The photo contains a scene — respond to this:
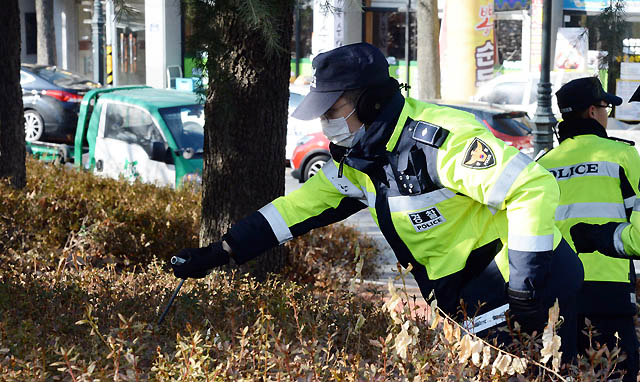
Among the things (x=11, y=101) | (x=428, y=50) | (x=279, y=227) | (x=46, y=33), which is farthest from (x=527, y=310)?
(x=46, y=33)

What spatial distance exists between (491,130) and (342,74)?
10.0 m

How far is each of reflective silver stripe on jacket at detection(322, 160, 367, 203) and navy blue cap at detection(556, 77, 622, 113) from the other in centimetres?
123

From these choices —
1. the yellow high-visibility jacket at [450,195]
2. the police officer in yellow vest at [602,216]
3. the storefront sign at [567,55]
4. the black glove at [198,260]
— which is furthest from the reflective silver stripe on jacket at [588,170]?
the storefront sign at [567,55]

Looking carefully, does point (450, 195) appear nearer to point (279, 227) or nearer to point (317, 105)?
point (317, 105)

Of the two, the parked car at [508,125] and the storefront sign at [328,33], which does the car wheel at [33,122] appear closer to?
the parked car at [508,125]

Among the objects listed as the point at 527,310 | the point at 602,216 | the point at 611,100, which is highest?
the point at 611,100

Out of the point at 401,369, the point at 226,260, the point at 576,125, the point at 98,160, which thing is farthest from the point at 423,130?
the point at 98,160

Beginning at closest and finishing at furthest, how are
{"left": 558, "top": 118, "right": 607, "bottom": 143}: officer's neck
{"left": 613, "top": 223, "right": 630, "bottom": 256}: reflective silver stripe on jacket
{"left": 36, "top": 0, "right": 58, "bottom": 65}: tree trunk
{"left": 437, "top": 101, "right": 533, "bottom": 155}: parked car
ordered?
1. {"left": 613, "top": 223, "right": 630, "bottom": 256}: reflective silver stripe on jacket
2. {"left": 558, "top": 118, "right": 607, "bottom": 143}: officer's neck
3. {"left": 437, "top": 101, "right": 533, "bottom": 155}: parked car
4. {"left": 36, "top": 0, "right": 58, "bottom": 65}: tree trunk

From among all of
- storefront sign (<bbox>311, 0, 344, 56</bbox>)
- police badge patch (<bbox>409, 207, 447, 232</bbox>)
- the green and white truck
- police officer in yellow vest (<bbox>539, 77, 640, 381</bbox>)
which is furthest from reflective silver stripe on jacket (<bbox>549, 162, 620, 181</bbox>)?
storefront sign (<bbox>311, 0, 344, 56</bbox>)

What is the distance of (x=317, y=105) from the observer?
3.38 m

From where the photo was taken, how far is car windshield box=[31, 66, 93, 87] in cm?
1714

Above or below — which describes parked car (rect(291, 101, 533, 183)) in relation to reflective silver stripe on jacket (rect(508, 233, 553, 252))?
below

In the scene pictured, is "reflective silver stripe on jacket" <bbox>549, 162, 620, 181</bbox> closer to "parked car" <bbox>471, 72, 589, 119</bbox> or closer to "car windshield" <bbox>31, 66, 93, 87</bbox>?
"parked car" <bbox>471, 72, 589, 119</bbox>

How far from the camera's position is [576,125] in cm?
437
